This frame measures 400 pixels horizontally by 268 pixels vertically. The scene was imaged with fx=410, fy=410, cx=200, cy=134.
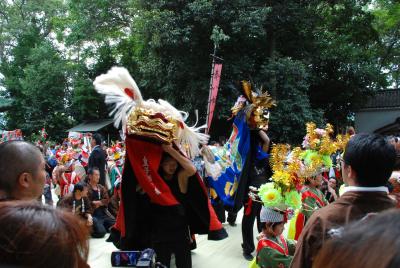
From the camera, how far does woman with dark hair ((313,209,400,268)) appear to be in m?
0.73

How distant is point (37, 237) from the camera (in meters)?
0.97

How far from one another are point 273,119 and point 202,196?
409 inches

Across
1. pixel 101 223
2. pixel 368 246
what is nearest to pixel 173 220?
pixel 368 246

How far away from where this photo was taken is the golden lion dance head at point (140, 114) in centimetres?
328

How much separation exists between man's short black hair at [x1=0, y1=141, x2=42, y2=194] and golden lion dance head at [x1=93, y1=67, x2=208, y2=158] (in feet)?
3.70

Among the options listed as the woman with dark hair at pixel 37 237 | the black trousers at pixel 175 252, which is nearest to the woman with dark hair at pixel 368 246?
the woman with dark hair at pixel 37 237

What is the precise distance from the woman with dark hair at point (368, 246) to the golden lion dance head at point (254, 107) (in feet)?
13.6

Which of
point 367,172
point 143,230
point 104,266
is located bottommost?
point 104,266

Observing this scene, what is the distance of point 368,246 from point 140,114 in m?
2.71

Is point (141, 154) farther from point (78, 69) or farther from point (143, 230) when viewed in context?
point (78, 69)

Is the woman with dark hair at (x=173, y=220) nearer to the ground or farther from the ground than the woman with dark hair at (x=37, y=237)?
nearer to the ground

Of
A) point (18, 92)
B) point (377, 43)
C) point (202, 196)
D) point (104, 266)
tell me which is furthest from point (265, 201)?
point (18, 92)

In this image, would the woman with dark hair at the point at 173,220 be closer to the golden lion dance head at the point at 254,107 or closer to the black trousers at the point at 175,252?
the black trousers at the point at 175,252

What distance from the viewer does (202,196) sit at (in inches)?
139
